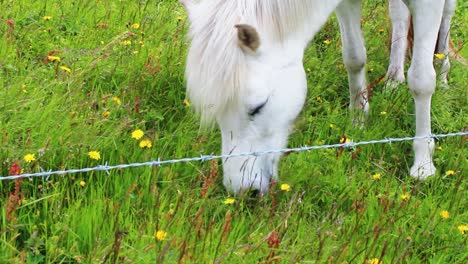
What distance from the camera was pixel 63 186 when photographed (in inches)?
123

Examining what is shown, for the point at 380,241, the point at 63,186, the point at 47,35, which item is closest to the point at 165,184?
the point at 63,186

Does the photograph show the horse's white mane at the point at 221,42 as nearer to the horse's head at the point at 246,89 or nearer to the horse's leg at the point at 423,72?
the horse's head at the point at 246,89

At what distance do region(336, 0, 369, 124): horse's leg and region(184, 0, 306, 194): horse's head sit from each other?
121 centimetres

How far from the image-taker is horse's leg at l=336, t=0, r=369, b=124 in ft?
15.1

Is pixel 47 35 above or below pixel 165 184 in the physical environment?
above

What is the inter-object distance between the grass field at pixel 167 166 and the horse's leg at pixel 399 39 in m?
0.19

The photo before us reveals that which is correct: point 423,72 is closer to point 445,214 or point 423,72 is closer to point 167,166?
point 445,214

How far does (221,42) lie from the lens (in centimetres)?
317

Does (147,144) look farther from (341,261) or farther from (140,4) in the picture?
(140,4)

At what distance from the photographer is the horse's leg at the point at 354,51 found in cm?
459

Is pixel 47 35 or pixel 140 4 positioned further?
pixel 140 4

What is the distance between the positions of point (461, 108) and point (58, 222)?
122 inches

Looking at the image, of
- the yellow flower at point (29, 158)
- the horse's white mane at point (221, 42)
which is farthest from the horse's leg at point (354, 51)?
the yellow flower at point (29, 158)

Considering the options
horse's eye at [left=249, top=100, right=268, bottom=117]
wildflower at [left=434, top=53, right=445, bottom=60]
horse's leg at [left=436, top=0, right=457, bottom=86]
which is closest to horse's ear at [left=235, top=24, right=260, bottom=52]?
horse's eye at [left=249, top=100, right=268, bottom=117]
